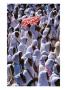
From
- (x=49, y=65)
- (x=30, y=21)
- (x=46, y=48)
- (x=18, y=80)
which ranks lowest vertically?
(x=18, y=80)

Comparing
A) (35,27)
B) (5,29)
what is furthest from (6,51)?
(35,27)

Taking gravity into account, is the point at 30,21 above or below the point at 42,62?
above

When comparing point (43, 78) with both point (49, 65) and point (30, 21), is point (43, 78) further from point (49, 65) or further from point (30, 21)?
point (30, 21)

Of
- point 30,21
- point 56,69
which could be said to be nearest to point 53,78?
point 56,69

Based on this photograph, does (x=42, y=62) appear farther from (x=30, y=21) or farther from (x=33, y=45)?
(x=30, y=21)

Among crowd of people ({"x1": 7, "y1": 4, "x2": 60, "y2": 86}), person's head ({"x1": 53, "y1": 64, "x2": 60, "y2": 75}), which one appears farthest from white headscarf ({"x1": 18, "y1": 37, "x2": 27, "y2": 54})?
person's head ({"x1": 53, "y1": 64, "x2": 60, "y2": 75})
